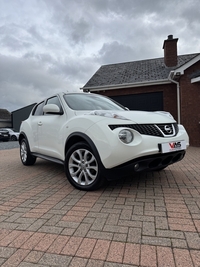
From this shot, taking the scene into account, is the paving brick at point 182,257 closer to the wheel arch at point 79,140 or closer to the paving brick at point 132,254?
the paving brick at point 132,254

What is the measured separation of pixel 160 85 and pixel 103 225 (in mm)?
10570

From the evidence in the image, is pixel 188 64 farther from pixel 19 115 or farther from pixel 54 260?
pixel 19 115

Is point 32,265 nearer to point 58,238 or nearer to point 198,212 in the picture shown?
point 58,238

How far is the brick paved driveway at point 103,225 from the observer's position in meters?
1.67

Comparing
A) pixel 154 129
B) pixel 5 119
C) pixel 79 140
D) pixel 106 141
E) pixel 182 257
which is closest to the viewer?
pixel 182 257

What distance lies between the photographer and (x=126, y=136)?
2871 mm

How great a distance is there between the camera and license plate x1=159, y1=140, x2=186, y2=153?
298 cm

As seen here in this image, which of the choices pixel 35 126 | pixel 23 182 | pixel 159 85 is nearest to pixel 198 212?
pixel 23 182

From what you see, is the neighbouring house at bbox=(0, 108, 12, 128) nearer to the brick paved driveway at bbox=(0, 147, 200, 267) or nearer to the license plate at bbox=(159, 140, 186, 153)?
the brick paved driveway at bbox=(0, 147, 200, 267)

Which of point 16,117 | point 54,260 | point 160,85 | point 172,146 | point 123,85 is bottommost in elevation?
point 54,260

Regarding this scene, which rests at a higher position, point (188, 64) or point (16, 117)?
point (188, 64)

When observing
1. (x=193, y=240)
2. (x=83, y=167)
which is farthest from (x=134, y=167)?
(x=193, y=240)

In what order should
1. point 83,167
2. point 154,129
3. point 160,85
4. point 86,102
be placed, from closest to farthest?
point 154,129 < point 83,167 < point 86,102 < point 160,85

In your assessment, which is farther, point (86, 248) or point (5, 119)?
point (5, 119)
